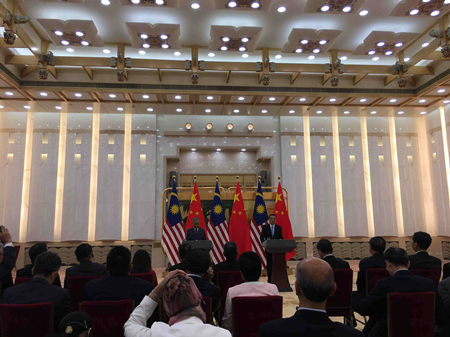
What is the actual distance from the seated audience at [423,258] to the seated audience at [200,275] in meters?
2.76

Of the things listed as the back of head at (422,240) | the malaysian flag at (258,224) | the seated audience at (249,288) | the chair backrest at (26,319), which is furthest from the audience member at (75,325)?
the malaysian flag at (258,224)

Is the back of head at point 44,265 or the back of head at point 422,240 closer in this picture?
the back of head at point 44,265

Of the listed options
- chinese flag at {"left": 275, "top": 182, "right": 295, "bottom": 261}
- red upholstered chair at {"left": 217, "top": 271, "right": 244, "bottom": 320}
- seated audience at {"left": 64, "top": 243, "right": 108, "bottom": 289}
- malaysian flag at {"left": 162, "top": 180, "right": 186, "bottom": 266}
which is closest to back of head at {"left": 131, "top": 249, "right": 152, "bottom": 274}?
seated audience at {"left": 64, "top": 243, "right": 108, "bottom": 289}

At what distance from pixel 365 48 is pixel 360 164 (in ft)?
18.5

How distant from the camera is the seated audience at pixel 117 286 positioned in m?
2.70

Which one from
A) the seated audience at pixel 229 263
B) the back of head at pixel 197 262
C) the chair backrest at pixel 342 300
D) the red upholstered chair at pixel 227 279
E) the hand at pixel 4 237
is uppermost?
the hand at pixel 4 237

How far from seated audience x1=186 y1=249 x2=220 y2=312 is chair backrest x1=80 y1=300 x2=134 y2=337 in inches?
26.4

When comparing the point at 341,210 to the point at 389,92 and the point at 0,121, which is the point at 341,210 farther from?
the point at 0,121

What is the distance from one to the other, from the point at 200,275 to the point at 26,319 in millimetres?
1414

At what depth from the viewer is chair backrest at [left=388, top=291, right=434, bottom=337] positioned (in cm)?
275

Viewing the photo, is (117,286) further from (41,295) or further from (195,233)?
(195,233)

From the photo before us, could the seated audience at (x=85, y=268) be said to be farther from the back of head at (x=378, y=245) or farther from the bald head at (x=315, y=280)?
the back of head at (x=378, y=245)

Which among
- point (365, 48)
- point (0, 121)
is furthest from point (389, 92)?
point (0, 121)

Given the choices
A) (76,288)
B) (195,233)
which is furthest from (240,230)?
(76,288)
